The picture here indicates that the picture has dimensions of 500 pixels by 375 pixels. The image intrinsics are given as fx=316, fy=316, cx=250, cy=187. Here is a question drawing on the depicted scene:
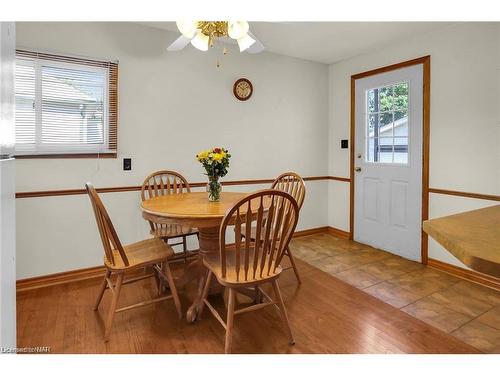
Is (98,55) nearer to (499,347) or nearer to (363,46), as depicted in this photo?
(363,46)

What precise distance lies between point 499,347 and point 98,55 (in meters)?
3.46

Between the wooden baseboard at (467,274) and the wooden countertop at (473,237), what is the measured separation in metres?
1.75

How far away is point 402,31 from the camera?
2.96 meters

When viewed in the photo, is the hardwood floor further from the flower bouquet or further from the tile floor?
the flower bouquet

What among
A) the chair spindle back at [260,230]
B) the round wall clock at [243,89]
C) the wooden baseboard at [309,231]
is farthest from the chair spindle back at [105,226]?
the wooden baseboard at [309,231]

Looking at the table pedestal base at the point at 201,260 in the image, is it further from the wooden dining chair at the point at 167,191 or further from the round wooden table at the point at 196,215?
the wooden dining chair at the point at 167,191

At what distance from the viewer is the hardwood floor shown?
1.74 metres

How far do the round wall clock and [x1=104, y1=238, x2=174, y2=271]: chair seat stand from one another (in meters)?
1.87

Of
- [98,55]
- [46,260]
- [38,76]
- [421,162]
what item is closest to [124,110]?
[98,55]

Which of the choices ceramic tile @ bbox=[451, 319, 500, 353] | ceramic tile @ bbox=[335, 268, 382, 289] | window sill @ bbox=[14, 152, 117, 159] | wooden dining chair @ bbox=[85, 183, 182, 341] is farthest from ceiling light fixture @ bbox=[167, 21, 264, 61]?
ceramic tile @ bbox=[451, 319, 500, 353]

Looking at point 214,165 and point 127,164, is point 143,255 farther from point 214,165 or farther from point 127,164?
point 127,164

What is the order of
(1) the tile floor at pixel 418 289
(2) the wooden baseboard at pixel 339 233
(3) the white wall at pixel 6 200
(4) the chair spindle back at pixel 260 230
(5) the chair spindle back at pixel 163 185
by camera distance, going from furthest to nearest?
(2) the wooden baseboard at pixel 339 233, (5) the chair spindle back at pixel 163 185, (1) the tile floor at pixel 418 289, (4) the chair spindle back at pixel 260 230, (3) the white wall at pixel 6 200

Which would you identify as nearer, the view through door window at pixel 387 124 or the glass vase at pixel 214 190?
the glass vase at pixel 214 190

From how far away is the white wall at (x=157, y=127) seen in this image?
8.30 ft
